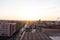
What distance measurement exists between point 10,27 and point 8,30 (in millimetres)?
1232

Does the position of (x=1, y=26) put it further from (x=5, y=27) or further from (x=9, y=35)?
(x=9, y=35)

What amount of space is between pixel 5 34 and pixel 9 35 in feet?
4.73

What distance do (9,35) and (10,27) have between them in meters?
2.97

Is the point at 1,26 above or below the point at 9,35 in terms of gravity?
above

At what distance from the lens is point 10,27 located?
3759 cm

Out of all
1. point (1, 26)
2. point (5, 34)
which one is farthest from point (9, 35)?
point (1, 26)

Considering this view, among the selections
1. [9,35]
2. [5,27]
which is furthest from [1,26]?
[9,35]

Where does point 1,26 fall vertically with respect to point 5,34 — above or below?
above

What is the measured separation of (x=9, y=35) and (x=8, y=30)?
1900 mm

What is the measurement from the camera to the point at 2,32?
3675 centimetres

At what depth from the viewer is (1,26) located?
3734 cm

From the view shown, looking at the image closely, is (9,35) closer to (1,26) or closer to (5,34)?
(5,34)

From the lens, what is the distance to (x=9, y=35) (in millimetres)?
35594
